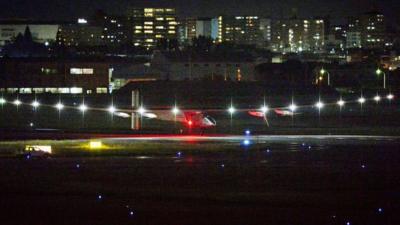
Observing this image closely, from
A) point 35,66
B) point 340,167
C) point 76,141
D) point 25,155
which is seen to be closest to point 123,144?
point 76,141

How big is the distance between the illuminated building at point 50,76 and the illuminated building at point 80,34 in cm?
9311

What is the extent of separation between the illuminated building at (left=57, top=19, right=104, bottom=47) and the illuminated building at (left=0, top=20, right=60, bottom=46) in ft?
7.45

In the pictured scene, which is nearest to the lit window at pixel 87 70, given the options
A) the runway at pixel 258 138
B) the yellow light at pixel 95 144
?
the runway at pixel 258 138

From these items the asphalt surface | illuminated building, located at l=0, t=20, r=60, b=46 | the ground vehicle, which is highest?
illuminated building, located at l=0, t=20, r=60, b=46

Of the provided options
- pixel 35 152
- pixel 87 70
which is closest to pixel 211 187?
pixel 35 152

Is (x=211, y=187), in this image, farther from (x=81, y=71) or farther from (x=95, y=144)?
(x=81, y=71)

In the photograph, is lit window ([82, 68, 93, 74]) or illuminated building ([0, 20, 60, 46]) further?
illuminated building ([0, 20, 60, 46])

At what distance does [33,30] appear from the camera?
597ft

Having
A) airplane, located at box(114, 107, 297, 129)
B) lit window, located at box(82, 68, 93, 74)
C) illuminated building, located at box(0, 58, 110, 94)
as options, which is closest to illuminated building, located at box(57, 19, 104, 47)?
lit window, located at box(82, 68, 93, 74)

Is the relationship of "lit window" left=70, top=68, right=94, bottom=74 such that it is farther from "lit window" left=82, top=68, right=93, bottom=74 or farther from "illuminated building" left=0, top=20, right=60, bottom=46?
"illuminated building" left=0, top=20, right=60, bottom=46

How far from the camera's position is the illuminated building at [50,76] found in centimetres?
9106

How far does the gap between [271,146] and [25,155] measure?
1117cm

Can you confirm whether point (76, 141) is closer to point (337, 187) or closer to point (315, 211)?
point (337, 187)

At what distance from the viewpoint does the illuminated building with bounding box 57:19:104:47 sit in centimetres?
18950
